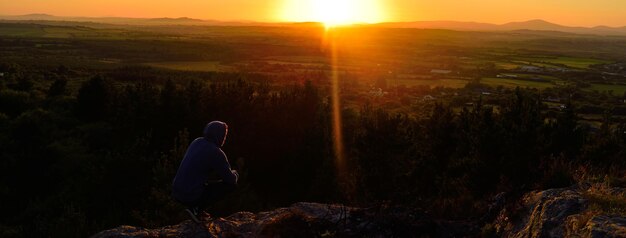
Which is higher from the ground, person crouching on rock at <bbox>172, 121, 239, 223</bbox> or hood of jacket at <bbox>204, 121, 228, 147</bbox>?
hood of jacket at <bbox>204, 121, 228, 147</bbox>

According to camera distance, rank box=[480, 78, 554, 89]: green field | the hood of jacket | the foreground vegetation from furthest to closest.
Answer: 1. box=[480, 78, 554, 89]: green field
2. the foreground vegetation
3. the hood of jacket

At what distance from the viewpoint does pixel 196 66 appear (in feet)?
431

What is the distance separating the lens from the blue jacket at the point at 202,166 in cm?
813

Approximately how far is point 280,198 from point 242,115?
293 inches

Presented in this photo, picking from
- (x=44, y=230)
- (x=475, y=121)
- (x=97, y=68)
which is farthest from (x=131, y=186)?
(x=97, y=68)

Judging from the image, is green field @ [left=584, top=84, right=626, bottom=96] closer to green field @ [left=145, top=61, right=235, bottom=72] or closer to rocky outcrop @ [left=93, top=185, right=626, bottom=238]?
green field @ [left=145, top=61, right=235, bottom=72]

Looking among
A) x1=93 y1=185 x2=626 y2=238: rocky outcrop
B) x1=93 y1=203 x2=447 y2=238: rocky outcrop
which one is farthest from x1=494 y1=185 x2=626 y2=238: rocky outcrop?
x1=93 y1=203 x2=447 y2=238: rocky outcrop

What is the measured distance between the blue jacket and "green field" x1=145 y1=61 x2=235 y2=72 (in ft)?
384

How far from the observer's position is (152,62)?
13850 cm

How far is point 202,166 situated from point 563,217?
19.8 feet

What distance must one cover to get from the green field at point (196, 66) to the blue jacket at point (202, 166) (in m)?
117

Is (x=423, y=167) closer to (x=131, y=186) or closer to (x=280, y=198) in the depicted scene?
(x=280, y=198)

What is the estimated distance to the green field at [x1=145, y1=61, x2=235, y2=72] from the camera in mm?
124050

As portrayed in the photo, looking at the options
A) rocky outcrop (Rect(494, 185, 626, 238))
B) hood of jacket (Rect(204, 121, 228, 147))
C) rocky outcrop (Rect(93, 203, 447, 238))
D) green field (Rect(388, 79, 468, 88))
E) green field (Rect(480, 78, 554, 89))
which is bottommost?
green field (Rect(388, 79, 468, 88))
